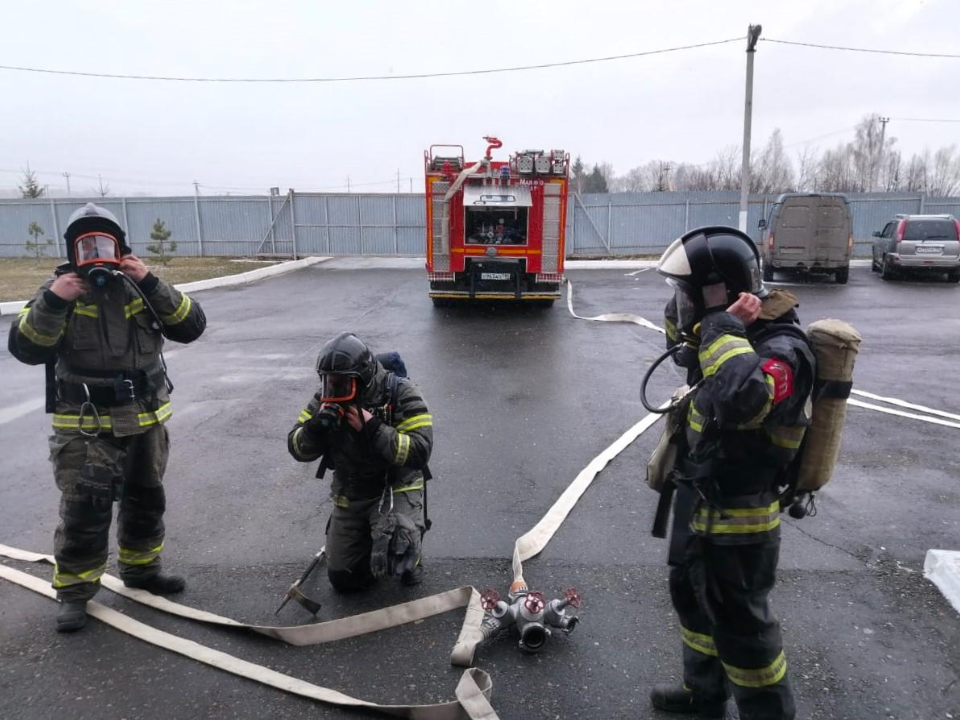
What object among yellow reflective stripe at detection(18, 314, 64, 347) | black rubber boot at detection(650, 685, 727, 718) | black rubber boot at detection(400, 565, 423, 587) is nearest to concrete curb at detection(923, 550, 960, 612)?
black rubber boot at detection(650, 685, 727, 718)

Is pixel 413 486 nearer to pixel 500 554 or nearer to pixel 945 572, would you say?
pixel 500 554

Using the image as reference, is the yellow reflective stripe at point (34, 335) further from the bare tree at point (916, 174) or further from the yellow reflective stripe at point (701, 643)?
the bare tree at point (916, 174)

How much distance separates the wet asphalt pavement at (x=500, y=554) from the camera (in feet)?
9.46

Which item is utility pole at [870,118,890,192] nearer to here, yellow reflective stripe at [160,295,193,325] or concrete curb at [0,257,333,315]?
→ concrete curb at [0,257,333,315]

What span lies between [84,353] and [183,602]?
1358 millimetres

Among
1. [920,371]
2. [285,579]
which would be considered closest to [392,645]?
[285,579]

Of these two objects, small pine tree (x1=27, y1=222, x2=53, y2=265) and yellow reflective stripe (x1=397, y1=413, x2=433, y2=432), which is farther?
small pine tree (x1=27, y1=222, x2=53, y2=265)

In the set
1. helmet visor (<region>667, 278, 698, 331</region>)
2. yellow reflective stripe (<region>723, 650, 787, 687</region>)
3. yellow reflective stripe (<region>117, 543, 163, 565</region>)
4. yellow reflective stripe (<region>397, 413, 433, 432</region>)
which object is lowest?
yellow reflective stripe (<region>117, 543, 163, 565</region>)

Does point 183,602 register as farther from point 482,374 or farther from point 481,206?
point 481,206

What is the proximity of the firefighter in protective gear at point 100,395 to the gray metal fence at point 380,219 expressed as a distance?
22923 millimetres

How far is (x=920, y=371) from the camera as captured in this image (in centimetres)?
852

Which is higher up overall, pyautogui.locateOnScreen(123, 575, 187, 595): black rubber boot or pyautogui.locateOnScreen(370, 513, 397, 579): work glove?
pyautogui.locateOnScreen(370, 513, 397, 579): work glove

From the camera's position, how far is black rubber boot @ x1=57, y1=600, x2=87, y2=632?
129 inches

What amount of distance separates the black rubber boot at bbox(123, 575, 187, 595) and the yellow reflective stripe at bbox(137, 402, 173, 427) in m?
0.81
